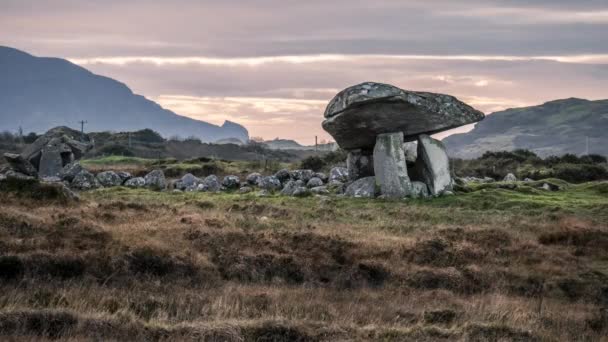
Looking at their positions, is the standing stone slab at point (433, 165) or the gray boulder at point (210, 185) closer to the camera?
the standing stone slab at point (433, 165)

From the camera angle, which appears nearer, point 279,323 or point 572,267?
point 279,323

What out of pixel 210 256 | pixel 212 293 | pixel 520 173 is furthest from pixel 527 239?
pixel 520 173

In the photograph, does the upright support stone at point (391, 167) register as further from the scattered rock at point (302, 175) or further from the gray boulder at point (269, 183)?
the scattered rock at point (302, 175)

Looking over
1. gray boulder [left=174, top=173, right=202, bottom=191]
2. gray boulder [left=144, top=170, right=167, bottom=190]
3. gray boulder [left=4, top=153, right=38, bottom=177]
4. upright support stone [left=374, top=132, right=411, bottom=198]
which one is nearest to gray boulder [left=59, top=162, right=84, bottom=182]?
gray boulder [left=4, top=153, right=38, bottom=177]

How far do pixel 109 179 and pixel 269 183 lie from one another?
29.8 feet

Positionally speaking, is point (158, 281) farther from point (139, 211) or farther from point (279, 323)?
point (139, 211)

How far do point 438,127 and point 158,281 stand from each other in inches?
843

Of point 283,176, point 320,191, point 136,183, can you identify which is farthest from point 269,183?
point 136,183

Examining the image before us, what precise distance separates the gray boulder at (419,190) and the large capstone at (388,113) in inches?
101

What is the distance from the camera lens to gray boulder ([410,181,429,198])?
3203cm

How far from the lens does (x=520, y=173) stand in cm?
4728

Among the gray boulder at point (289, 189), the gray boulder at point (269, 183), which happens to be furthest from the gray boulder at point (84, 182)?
the gray boulder at point (289, 189)

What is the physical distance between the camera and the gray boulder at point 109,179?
40281 millimetres

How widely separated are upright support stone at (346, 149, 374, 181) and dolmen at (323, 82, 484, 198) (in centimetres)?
167
